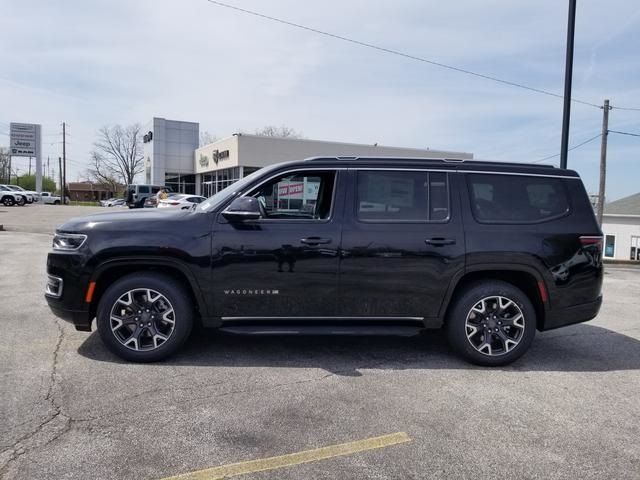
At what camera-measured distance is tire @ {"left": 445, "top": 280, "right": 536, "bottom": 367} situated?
4.71 meters

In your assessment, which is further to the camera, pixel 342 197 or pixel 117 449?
pixel 342 197

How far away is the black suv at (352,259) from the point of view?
448 cm

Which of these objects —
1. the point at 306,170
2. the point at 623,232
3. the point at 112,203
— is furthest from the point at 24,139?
the point at 306,170

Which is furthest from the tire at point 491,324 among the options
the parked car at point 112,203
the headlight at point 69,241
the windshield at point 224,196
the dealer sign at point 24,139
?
the dealer sign at point 24,139

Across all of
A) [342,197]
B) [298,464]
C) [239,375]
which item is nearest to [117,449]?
[298,464]

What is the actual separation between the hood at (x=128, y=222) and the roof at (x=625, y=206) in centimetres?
4634

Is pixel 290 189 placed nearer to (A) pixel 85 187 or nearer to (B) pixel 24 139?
(B) pixel 24 139

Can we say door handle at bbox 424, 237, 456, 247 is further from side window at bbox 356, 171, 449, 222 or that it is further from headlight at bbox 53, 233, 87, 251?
headlight at bbox 53, 233, 87, 251

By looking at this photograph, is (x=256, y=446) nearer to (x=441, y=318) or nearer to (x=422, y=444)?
(x=422, y=444)

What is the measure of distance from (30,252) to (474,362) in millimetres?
11801

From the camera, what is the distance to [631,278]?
1176 cm

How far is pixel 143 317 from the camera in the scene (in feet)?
14.8

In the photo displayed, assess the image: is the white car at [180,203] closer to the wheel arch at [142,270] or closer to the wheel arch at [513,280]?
the wheel arch at [142,270]

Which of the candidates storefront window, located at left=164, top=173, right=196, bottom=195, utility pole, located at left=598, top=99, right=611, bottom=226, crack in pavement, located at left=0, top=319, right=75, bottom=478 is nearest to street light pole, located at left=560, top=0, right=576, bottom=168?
crack in pavement, located at left=0, top=319, right=75, bottom=478
